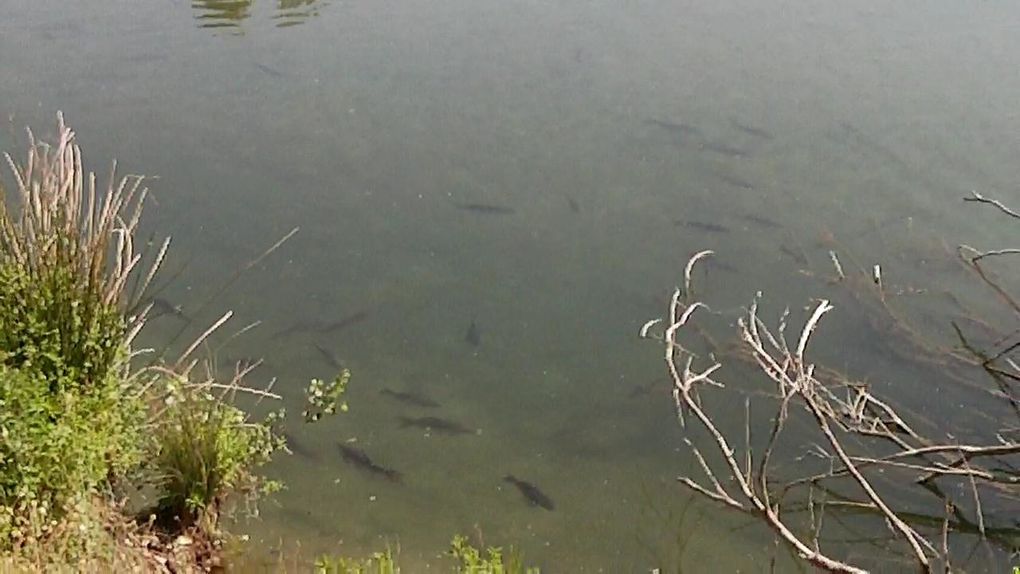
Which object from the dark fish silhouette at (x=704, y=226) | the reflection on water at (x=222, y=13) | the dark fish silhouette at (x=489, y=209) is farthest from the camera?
the reflection on water at (x=222, y=13)

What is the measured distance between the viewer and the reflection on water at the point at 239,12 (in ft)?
31.2

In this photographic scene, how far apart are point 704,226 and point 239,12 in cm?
582

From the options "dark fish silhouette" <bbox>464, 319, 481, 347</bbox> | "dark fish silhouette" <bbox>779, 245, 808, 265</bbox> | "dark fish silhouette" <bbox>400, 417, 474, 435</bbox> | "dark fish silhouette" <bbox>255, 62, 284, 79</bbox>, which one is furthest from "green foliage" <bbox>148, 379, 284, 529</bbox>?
"dark fish silhouette" <bbox>255, 62, 284, 79</bbox>

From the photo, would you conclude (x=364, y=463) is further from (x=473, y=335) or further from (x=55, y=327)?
(x=55, y=327)

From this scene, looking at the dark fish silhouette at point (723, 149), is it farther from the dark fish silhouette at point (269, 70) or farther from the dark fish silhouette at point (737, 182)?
the dark fish silhouette at point (269, 70)

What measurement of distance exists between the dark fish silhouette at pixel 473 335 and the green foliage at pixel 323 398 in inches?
28.9

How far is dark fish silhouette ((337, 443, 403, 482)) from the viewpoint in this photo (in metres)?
4.46

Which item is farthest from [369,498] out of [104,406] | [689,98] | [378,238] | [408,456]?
[689,98]

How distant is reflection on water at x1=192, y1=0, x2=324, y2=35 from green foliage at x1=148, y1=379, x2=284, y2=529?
6394 mm

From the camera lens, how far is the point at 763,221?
20.6ft

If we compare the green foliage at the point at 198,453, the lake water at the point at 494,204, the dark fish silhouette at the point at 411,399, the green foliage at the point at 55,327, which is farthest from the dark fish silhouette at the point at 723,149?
the green foliage at the point at 55,327

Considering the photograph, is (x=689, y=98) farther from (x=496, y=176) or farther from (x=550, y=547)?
(x=550, y=547)

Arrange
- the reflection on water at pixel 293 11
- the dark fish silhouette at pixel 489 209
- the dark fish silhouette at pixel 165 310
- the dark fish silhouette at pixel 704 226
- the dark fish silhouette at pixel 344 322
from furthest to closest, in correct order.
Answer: the reflection on water at pixel 293 11, the dark fish silhouette at pixel 489 209, the dark fish silhouette at pixel 704 226, the dark fish silhouette at pixel 344 322, the dark fish silhouette at pixel 165 310

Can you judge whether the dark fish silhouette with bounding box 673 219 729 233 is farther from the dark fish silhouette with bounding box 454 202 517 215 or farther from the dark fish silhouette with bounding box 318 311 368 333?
the dark fish silhouette with bounding box 318 311 368 333
